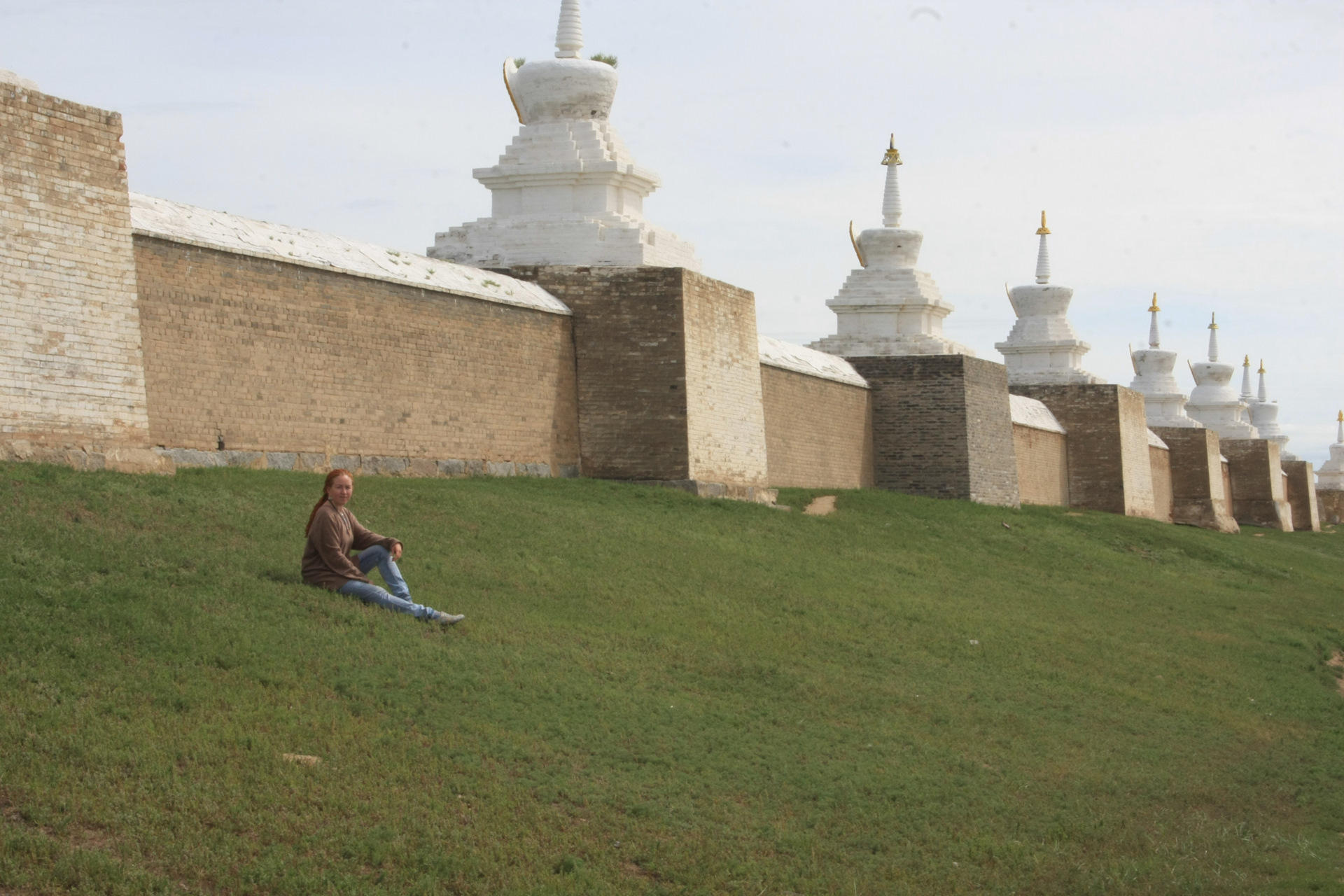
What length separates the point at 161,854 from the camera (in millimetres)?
5492

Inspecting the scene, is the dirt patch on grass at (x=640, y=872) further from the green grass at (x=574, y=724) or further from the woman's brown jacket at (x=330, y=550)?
the woman's brown jacket at (x=330, y=550)

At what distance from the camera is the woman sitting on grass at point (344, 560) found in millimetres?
8906

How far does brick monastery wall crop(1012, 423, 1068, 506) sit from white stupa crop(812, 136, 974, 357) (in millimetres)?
2747

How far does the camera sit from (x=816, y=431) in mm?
21656

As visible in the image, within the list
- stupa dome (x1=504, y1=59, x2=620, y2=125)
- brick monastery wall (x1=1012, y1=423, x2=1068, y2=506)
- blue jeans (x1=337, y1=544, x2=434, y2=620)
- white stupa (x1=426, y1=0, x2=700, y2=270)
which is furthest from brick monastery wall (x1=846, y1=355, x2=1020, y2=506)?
blue jeans (x1=337, y1=544, x2=434, y2=620)

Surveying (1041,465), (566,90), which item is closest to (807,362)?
(566,90)

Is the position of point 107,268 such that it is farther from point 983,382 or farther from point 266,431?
point 983,382

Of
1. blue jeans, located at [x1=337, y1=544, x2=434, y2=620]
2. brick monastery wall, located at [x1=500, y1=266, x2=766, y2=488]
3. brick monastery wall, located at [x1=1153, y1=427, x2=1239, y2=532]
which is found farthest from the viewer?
brick monastery wall, located at [x1=1153, y1=427, x2=1239, y2=532]

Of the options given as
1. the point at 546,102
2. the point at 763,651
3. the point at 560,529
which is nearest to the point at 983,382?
the point at 546,102

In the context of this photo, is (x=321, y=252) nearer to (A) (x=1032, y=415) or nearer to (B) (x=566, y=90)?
(B) (x=566, y=90)

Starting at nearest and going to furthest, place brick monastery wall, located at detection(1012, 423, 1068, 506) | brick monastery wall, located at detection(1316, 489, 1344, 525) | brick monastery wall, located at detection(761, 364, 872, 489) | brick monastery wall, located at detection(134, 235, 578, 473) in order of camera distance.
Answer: brick monastery wall, located at detection(134, 235, 578, 473) → brick monastery wall, located at detection(761, 364, 872, 489) → brick monastery wall, located at detection(1012, 423, 1068, 506) → brick monastery wall, located at detection(1316, 489, 1344, 525)

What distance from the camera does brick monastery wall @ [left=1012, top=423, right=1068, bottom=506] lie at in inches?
1106

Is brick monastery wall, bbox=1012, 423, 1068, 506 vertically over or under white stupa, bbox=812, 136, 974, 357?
under

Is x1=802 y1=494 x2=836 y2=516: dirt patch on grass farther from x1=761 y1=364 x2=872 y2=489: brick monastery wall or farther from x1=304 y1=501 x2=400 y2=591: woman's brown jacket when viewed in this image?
x1=304 y1=501 x2=400 y2=591: woman's brown jacket
